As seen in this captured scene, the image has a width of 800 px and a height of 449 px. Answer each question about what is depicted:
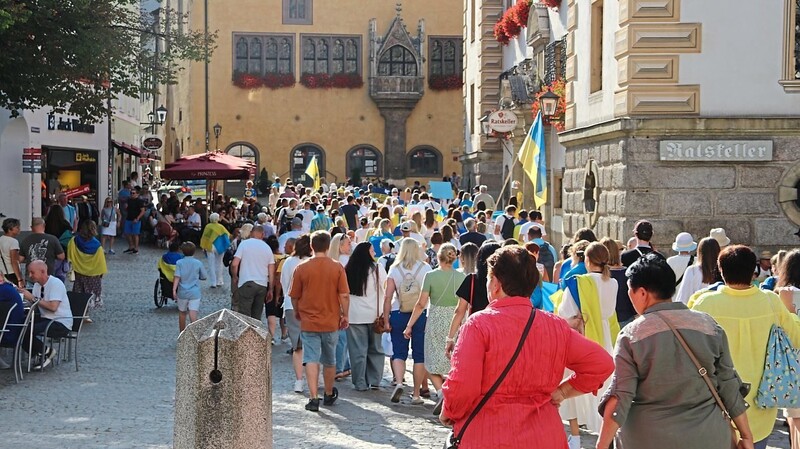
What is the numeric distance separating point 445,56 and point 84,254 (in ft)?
126

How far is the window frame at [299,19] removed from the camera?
2088 inches

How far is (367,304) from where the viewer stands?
1178cm

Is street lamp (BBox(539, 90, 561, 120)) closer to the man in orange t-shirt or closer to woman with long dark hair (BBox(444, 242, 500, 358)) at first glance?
the man in orange t-shirt

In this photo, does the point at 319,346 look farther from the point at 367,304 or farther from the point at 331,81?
the point at 331,81

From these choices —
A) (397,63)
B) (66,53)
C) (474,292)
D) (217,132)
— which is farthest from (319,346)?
(397,63)

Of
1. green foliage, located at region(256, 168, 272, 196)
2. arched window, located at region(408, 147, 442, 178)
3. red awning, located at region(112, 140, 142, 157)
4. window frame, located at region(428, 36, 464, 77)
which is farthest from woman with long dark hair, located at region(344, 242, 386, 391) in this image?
→ window frame, located at region(428, 36, 464, 77)

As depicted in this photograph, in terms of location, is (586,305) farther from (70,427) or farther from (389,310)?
(70,427)

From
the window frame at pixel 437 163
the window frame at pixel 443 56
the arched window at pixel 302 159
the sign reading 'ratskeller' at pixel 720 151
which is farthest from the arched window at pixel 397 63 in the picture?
the sign reading 'ratskeller' at pixel 720 151

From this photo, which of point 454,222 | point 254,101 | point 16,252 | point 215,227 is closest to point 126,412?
point 16,252

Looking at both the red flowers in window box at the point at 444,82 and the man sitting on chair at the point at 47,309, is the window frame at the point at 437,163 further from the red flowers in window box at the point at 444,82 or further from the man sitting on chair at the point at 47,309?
the man sitting on chair at the point at 47,309

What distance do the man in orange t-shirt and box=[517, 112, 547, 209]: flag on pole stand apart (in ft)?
20.8

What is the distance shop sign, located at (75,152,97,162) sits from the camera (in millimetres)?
37469

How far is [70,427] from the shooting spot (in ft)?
32.5

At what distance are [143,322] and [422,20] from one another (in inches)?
1505
